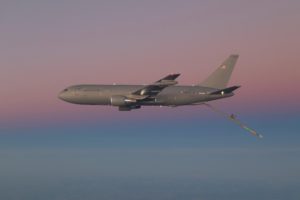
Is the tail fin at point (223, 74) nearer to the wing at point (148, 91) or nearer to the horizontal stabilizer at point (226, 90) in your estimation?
the horizontal stabilizer at point (226, 90)

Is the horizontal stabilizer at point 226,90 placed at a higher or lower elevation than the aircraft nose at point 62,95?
lower

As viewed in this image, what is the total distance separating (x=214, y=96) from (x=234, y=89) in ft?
21.2

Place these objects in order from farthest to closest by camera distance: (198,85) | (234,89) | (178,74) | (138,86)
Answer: (198,85) < (138,86) < (234,89) < (178,74)

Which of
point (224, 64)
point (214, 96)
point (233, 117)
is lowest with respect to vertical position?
point (233, 117)

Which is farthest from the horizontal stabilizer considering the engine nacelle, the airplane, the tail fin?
the engine nacelle

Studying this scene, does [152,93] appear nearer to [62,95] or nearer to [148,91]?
[148,91]

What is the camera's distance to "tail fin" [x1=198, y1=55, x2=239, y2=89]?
282 feet

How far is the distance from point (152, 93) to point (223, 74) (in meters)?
18.7

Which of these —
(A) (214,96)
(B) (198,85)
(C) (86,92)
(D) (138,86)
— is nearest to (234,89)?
(A) (214,96)

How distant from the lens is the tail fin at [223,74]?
85.9 metres

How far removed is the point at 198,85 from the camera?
8625 centimetres

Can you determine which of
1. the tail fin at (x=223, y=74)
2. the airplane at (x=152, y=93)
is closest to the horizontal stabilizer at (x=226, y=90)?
the airplane at (x=152, y=93)

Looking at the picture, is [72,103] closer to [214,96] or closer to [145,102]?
[145,102]

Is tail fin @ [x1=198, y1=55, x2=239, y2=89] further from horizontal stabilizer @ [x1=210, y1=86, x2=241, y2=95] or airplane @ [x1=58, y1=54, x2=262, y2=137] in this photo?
horizontal stabilizer @ [x1=210, y1=86, x2=241, y2=95]
